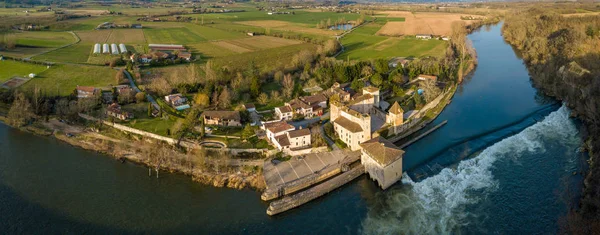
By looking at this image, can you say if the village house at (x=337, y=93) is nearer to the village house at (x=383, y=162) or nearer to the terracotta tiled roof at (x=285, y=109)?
the terracotta tiled roof at (x=285, y=109)

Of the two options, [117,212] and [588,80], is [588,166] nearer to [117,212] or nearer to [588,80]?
[588,80]

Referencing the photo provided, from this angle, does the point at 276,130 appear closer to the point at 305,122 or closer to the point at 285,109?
the point at 305,122

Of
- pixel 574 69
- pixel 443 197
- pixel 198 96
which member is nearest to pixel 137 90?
pixel 198 96

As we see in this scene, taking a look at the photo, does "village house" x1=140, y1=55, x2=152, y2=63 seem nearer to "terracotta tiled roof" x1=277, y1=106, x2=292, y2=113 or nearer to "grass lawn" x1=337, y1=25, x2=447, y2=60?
"terracotta tiled roof" x1=277, y1=106, x2=292, y2=113

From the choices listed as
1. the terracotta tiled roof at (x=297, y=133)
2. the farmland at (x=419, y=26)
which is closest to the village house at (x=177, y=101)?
the terracotta tiled roof at (x=297, y=133)

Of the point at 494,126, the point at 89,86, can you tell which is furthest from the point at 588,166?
the point at 89,86

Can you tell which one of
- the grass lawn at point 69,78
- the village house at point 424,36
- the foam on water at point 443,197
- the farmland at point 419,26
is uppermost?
the farmland at point 419,26
